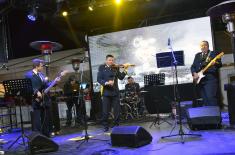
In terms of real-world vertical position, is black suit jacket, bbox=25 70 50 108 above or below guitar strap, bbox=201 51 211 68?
below

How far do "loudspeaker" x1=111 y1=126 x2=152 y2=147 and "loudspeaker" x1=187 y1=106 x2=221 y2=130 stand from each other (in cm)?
126

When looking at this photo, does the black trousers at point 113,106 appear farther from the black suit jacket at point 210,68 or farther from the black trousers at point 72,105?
the black trousers at point 72,105

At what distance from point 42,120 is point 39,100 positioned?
1.73 ft

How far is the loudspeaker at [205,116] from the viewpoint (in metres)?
6.60

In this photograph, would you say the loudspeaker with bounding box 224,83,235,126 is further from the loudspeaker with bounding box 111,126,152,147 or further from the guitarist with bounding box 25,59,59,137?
the guitarist with bounding box 25,59,59,137

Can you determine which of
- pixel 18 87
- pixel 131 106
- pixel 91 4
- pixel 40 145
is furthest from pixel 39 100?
pixel 131 106

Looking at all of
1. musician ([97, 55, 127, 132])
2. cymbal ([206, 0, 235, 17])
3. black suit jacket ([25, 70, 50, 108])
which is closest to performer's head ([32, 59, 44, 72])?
black suit jacket ([25, 70, 50, 108])

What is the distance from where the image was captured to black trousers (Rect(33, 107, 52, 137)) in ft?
24.8

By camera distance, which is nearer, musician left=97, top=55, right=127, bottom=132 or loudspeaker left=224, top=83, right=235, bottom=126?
loudspeaker left=224, top=83, right=235, bottom=126

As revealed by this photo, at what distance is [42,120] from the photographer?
25.4 feet

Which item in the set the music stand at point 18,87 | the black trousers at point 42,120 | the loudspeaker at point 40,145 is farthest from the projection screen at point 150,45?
the loudspeaker at point 40,145

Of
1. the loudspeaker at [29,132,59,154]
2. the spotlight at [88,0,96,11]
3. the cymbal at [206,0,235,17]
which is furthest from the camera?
the spotlight at [88,0,96,11]

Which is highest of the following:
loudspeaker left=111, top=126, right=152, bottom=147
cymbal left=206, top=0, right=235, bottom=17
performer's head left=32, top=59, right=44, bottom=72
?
cymbal left=206, top=0, right=235, bottom=17

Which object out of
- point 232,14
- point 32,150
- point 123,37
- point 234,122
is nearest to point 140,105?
point 123,37
